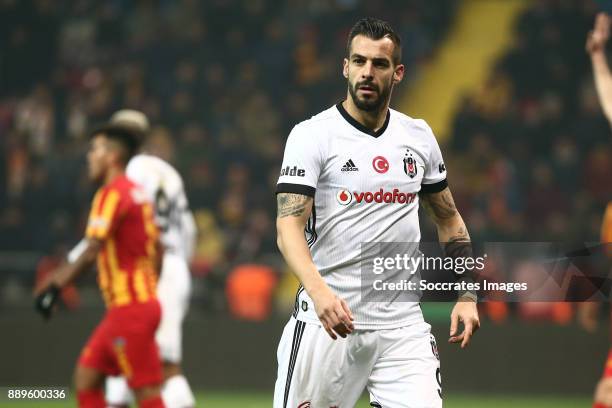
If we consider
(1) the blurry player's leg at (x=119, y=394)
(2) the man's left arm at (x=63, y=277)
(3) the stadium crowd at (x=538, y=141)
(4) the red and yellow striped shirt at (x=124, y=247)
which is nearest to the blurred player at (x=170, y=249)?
(1) the blurry player's leg at (x=119, y=394)

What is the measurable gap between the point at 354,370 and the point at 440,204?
3.13 ft

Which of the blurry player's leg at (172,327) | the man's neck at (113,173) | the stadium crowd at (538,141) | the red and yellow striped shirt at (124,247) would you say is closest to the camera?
the red and yellow striped shirt at (124,247)

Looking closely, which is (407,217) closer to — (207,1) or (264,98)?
(264,98)

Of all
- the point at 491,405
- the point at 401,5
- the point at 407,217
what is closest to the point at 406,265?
the point at 407,217

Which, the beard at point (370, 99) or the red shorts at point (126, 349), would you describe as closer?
the beard at point (370, 99)

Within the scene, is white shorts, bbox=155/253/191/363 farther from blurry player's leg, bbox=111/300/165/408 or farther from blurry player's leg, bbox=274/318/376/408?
blurry player's leg, bbox=274/318/376/408

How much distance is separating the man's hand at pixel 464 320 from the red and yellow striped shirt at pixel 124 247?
2.14 m

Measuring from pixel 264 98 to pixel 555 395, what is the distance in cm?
629

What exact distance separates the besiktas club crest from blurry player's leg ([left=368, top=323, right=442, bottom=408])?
72 cm

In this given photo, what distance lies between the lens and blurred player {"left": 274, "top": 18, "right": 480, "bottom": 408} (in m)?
5.16

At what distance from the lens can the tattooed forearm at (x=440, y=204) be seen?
5551 millimetres

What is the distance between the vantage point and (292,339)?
207 inches

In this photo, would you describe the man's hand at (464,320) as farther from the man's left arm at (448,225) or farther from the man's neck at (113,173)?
the man's neck at (113,173)

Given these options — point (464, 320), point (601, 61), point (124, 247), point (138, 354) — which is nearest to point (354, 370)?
point (464, 320)
